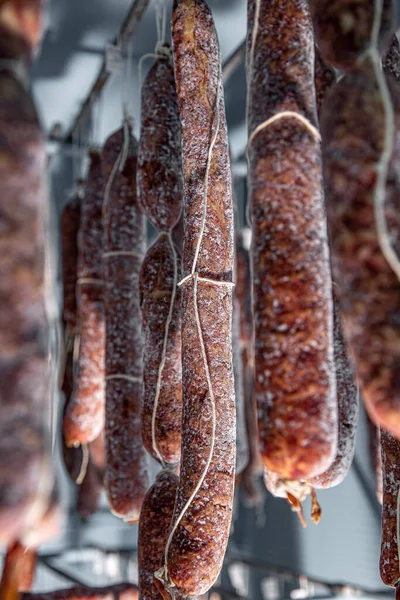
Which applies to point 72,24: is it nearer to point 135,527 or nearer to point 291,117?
point 291,117

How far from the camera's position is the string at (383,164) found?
1059mm

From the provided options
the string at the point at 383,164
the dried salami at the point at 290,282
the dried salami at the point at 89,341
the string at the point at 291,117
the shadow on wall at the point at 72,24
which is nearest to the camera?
the string at the point at 383,164

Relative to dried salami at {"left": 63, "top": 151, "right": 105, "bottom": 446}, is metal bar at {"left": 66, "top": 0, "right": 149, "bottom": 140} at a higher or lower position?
higher

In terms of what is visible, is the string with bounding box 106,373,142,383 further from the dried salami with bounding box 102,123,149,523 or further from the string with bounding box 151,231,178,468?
the string with bounding box 151,231,178,468

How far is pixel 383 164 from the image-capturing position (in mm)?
1089

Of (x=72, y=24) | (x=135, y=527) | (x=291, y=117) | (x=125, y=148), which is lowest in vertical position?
(x=135, y=527)

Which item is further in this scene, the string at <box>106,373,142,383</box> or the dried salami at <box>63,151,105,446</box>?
the dried salami at <box>63,151,105,446</box>

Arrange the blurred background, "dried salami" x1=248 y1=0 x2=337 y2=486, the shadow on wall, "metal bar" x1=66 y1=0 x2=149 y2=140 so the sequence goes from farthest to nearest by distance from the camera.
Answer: the blurred background < the shadow on wall < "metal bar" x1=66 y1=0 x2=149 y2=140 < "dried salami" x1=248 y1=0 x2=337 y2=486

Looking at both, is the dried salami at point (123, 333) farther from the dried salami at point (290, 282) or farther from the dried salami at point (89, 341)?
the dried salami at point (290, 282)

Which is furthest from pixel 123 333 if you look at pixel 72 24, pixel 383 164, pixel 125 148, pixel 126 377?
pixel 72 24

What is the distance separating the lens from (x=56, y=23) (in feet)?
11.3

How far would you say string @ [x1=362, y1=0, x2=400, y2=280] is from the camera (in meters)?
1.06

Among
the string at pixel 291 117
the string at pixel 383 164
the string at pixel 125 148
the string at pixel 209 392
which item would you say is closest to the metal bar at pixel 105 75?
the string at pixel 125 148

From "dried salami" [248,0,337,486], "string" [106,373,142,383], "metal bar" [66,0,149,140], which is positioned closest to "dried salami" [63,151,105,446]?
"string" [106,373,142,383]
